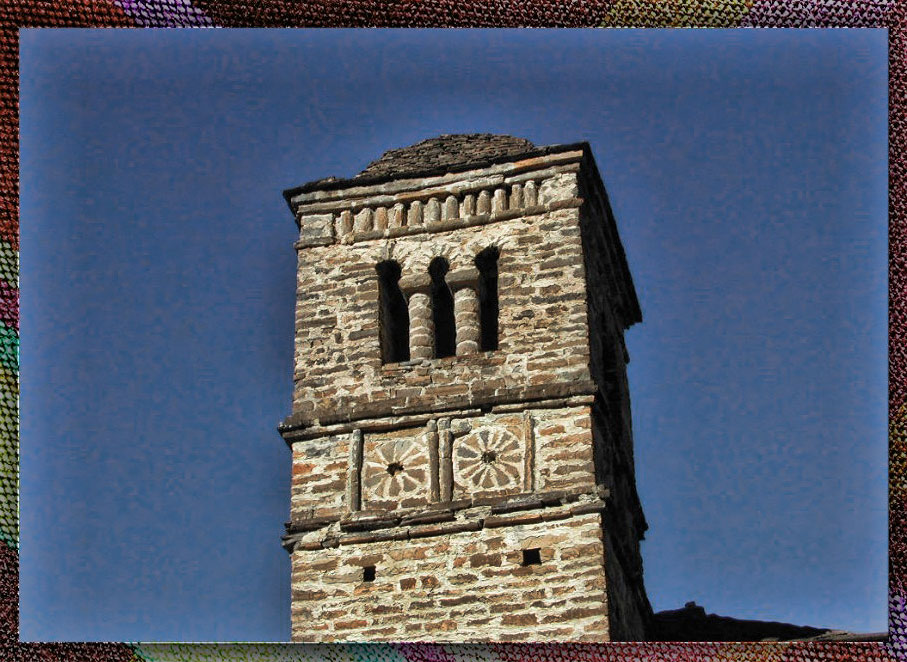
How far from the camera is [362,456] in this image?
1265cm

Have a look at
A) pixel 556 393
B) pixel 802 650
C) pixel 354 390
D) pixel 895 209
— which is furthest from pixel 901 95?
pixel 354 390

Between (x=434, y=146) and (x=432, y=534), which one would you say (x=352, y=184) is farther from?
(x=432, y=534)

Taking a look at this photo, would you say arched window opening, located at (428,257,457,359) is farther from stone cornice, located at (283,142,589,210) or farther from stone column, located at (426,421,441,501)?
stone column, located at (426,421,441,501)

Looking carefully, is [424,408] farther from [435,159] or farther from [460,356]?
[435,159]

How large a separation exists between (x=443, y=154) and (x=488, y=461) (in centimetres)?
240

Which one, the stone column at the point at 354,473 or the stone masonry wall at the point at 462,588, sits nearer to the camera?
the stone masonry wall at the point at 462,588

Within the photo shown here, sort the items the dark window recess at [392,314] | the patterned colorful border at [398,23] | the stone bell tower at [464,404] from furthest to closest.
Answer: the dark window recess at [392,314] < the stone bell tower at [464,404] < the patterned colorful border at [398,23]

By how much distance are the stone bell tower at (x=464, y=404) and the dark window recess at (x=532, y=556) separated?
1cm

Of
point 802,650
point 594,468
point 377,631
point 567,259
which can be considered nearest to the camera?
point 802,650

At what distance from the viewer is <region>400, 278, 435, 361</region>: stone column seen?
525 inches

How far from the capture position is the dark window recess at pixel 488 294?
13.7m

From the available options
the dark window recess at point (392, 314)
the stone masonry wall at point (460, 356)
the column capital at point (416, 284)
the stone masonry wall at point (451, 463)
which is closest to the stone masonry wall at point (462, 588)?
the stone masonry wall at point (451, 463)

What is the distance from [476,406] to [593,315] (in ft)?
3.91

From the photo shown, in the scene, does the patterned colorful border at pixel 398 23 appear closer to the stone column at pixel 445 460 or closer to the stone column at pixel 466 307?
the stone column at pixel 445 460
